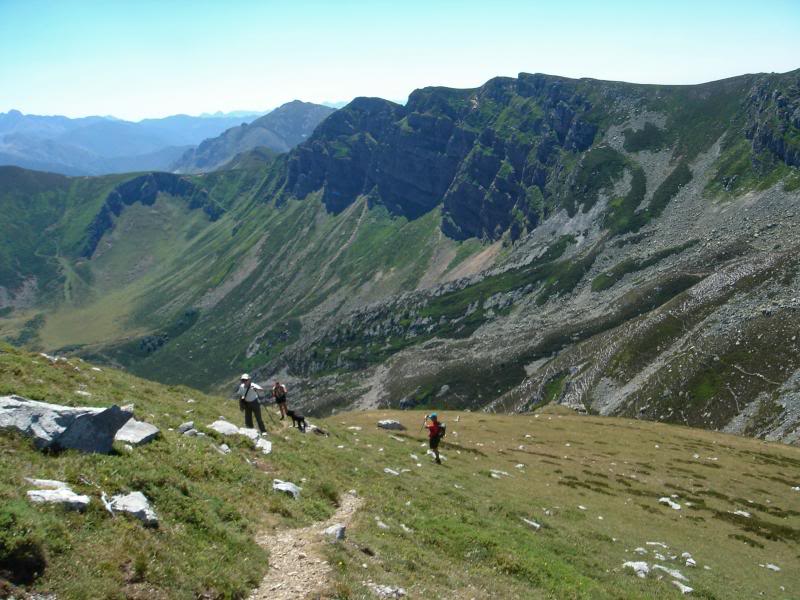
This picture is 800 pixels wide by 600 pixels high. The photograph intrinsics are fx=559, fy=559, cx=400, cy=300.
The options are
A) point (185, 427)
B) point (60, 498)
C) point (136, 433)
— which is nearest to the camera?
point (60, 498)

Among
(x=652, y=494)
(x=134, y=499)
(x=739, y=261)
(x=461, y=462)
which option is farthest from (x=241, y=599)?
(x=739, y=261)

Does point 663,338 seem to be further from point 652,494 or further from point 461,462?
point 461,462

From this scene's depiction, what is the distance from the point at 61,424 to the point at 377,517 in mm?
12387

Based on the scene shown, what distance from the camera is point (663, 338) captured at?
14875cm

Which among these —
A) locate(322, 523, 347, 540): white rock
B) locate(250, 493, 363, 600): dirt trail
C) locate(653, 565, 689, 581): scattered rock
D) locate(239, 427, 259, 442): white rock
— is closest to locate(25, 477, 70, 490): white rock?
locate(250, 493, 363, 600): dirt trail

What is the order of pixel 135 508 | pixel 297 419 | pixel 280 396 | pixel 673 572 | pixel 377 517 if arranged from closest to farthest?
pixel 135 508, pixel 377 517, pixel 673 572, pixel 297 419, pixel 280 396

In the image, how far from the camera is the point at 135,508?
53.3 ft

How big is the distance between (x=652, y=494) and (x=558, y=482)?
28.1 feet

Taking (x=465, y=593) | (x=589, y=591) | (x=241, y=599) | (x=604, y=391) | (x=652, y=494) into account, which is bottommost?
(x=604, y=391)

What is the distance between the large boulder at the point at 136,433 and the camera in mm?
21062

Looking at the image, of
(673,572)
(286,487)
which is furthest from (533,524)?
(286,487)

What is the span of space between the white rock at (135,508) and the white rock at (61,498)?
34.1 inches

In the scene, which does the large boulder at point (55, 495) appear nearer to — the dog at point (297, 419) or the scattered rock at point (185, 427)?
the scattered rock at point (185, 427)

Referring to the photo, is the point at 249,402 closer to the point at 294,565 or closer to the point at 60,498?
the point at 294,565
